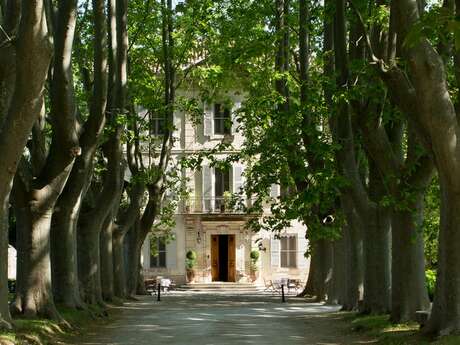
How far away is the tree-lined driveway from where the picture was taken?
51.2ft

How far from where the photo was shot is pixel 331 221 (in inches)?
1013

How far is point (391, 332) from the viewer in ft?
50.4

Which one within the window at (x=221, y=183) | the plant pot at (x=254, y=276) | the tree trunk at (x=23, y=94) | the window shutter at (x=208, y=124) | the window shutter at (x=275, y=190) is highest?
the window shutter at (x=208, y=124)

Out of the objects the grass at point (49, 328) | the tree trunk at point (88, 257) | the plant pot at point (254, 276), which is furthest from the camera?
the plant pot at point (254, 276)

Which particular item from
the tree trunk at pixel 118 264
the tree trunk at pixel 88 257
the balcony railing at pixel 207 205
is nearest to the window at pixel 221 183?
the balcony railing at pixel 207 205

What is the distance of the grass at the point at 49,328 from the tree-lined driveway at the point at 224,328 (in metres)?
0.37

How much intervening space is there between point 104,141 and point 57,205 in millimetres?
3215

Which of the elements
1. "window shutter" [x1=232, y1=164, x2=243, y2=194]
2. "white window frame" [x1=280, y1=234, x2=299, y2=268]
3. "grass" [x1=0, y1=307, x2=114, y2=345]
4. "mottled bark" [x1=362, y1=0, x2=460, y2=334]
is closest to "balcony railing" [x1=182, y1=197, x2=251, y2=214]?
"window shutter" [x1=232, y1=164, x2=243, y2=194]

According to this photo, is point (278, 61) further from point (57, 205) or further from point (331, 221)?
point (57, 205)

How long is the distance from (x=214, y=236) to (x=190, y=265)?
2441 millimetres

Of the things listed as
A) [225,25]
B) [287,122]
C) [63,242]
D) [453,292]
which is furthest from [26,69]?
[225,25]

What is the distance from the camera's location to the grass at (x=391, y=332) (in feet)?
42.1

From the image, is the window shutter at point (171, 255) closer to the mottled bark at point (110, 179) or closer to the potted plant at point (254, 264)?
the potted plant at point (254, 264)

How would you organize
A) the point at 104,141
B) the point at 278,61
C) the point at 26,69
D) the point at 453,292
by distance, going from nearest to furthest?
the point at 26,69, the point at 453,292, the point at 104,141, the point at 278,61
